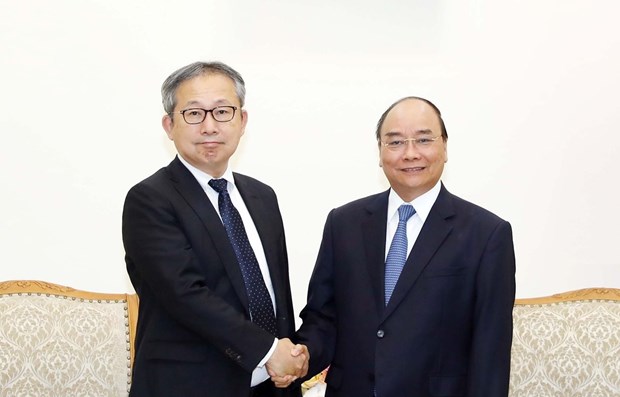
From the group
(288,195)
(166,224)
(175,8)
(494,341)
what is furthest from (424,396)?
(175,8)

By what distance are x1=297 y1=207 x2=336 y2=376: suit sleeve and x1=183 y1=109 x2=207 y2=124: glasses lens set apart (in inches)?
22.9

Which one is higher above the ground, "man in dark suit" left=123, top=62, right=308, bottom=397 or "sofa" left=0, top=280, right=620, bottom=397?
"man in dark suit" left=123, top=62, right=308, bottom=397

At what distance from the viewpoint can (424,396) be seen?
92.7 inches

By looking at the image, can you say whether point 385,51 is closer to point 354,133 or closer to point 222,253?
point 354,133

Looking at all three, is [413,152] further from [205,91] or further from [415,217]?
[205,91]

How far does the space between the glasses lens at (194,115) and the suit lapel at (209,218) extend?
0.15 m

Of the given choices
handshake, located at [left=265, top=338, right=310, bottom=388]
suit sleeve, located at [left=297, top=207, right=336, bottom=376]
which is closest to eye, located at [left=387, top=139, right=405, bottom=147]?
suit sleeve, located at [left=297, top=207, right=336, bottom=376]

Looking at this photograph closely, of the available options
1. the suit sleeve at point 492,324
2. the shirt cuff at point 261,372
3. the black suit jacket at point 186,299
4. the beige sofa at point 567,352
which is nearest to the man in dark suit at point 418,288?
the suit sleeve at point 492,324

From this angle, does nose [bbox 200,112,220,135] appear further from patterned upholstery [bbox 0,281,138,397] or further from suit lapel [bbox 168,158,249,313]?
patterned upholstery [bbox 0,281,138,397]

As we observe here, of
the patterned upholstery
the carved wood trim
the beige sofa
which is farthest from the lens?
Answer: the carved wood trim

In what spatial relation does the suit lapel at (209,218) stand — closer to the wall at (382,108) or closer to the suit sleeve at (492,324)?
the suit sleeve at (492,324)

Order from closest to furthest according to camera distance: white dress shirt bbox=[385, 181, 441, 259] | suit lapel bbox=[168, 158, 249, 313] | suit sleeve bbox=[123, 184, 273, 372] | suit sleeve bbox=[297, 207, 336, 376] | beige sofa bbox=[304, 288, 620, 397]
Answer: suit sleeve bbox=[123, 184, 273, 372]
suit lapel bbox=[168, 158, 249, 313]
white dress shirt bbox=[385, 181, 441, 259]
suit sleeve bbox=[297, 207, 336, 376]
beige sofa bbox=[304, 288, 620, 397]

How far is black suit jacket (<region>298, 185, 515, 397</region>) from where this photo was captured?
2.32m

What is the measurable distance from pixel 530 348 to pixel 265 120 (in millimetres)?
1647
